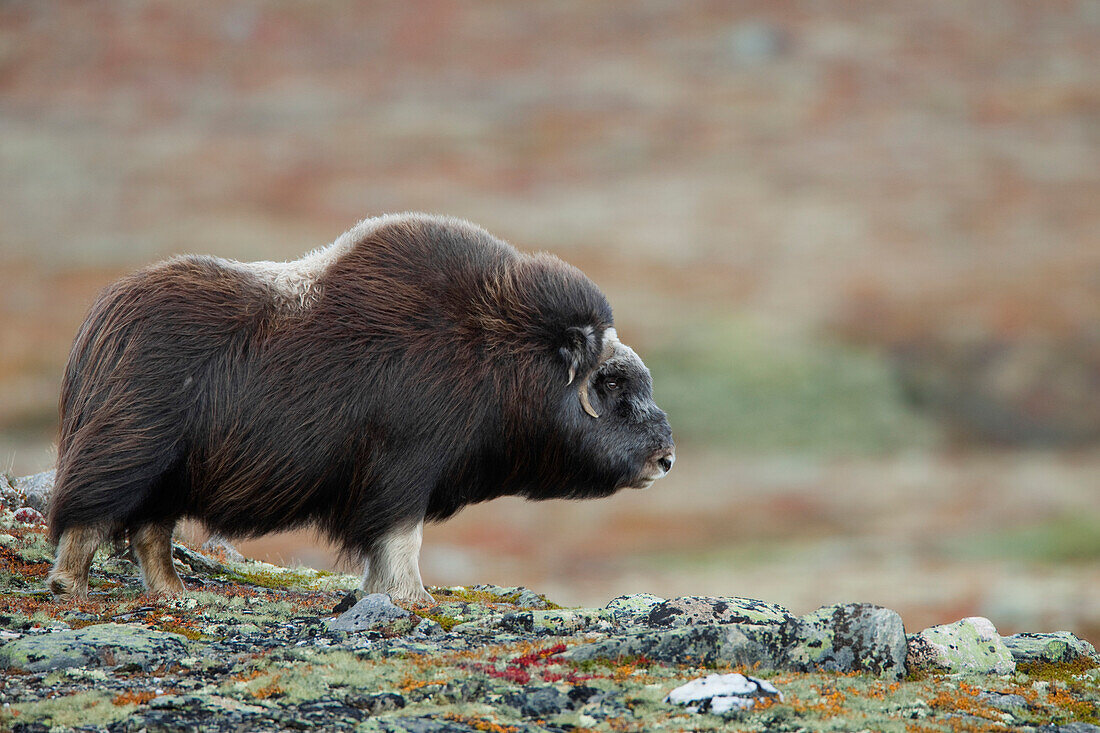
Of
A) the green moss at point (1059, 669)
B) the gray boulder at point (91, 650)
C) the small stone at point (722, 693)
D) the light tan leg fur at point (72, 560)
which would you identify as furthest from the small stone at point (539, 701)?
the light tan leg fur at point (72, 560)

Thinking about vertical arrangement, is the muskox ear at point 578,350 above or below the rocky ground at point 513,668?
above

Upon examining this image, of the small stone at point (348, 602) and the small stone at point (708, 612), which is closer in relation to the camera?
the small stone at point (708, 612)

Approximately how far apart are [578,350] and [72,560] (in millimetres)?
3074

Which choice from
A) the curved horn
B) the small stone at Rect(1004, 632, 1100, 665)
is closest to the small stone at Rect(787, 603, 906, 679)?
the small stone at Rect(1004, 632, 1100, 665)

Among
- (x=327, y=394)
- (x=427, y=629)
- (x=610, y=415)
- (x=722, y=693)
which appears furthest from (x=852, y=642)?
(x=327, y=394)

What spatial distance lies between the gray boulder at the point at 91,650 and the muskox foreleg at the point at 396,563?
56.4 inches

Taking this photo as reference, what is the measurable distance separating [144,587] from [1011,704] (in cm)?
477

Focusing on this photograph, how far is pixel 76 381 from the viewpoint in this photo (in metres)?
6.34

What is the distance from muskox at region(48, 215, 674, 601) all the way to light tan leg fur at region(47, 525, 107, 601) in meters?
0.01

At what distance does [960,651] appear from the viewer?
219 inches

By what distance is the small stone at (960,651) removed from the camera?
547cm

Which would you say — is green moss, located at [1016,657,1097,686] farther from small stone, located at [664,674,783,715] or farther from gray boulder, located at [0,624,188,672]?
gray boulder, located at [0,624,188,672]

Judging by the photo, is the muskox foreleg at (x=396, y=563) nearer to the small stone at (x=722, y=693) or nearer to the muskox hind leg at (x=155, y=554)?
the muskox hind leg at (x=155, y=554)

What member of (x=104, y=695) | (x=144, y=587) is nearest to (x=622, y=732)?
(x=104, y=695)
